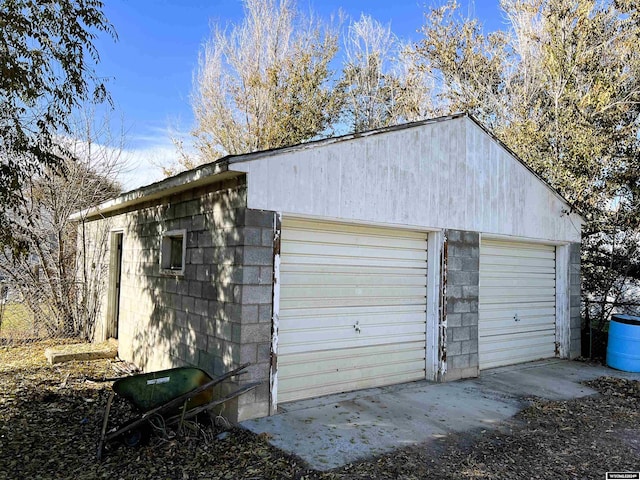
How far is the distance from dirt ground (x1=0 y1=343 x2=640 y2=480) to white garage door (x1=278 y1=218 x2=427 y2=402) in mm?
1358

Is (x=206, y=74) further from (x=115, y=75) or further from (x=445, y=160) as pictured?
(x=445, y=160)

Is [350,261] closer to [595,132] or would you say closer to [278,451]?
[278,451]

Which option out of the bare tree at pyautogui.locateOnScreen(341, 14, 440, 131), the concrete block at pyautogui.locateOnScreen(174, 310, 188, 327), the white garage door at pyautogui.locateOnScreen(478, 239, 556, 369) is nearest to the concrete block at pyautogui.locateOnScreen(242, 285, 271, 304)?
the concrete block at pyautogui.locateOnScreen(174, 310, 188, 327)

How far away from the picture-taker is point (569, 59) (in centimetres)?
982

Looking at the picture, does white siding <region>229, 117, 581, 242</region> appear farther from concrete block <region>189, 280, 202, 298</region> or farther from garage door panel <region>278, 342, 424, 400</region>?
garage door panel <region>278, 342, 424, 400</region>

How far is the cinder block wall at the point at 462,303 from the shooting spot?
21.4 ft

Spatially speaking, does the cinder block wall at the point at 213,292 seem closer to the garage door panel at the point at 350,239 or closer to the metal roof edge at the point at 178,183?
the metal roof edge at the point at 178,183

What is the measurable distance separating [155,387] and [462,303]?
432cm

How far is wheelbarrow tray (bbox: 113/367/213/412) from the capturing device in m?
4.26

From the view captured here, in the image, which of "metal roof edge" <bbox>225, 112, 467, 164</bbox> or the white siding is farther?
the white siding

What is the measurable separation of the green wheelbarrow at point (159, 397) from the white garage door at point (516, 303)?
443 centimetres

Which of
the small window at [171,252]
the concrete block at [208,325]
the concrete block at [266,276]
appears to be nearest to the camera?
the concrete block at [266,276]

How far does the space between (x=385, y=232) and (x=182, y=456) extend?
359 centimetres

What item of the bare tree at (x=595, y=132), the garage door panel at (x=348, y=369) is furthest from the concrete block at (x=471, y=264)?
the bare tree at (x=595, y=132)
